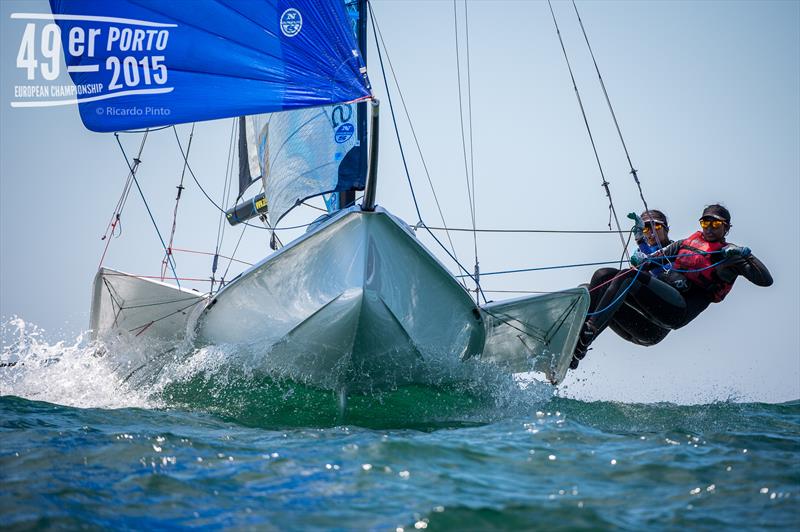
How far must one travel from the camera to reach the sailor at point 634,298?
22.7ft

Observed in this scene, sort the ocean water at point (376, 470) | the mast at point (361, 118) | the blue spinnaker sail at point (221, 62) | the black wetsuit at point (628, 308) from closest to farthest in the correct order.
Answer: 1. the ocean water at point (376, 470)
2. the blue spinnaker sail at point (221, 62)
3. the mast at point (361, 118)
4. the black wetsuit at point (628, 308)

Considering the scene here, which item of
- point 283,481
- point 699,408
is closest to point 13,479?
point 283,481

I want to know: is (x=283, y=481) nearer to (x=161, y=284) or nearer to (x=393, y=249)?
(x=393, y=249)

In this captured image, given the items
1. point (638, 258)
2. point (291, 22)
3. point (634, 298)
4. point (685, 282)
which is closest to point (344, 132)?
point (291, 22)

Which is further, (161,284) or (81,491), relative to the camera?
(161,284)

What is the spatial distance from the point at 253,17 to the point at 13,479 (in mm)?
3583

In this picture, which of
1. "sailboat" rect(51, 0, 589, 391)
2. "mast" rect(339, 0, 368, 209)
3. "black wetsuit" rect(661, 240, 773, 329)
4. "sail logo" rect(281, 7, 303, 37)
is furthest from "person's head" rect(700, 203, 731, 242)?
"sail logo" rect(281, 7, 303, 37)

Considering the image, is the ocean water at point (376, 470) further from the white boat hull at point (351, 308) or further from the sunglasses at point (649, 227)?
the sunglasses at point (649, 227)

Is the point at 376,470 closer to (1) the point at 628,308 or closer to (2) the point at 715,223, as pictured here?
(1) the point at 628,308

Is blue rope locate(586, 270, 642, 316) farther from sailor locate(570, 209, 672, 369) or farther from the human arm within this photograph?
the human arm

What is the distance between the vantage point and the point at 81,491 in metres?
2.90

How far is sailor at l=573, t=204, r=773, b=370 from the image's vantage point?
21.9ft

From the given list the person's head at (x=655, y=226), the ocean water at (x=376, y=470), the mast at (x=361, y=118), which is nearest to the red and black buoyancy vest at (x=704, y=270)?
the person's head at (x=655, y=226)

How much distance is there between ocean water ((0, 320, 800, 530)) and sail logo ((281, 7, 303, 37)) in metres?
2.66
